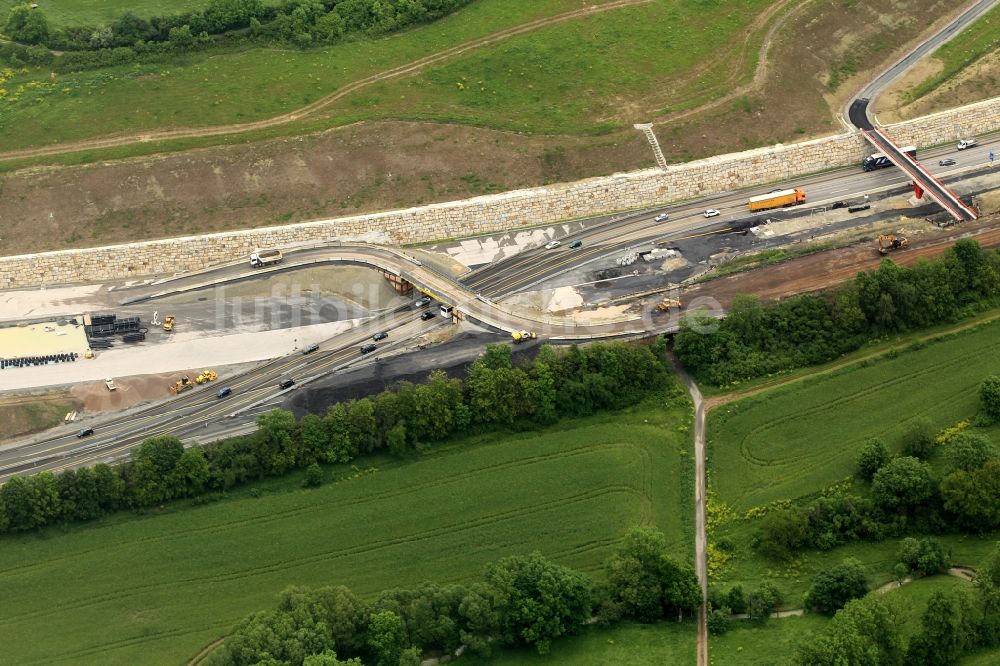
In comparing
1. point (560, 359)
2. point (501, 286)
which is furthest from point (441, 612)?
point (501, 286)

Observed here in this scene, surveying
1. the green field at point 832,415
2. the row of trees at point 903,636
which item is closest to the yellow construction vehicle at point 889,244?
the green field at point 832,415

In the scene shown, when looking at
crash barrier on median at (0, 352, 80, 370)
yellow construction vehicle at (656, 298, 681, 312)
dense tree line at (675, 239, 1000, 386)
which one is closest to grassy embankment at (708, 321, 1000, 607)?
dense tree line at (675, 239, 1000, 386)

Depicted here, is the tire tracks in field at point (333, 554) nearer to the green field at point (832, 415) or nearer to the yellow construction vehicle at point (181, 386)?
the green field at point (832, 415)

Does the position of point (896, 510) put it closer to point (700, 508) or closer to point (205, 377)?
point (700, 508)

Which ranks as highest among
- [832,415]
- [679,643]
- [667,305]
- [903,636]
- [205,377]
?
[667,305]

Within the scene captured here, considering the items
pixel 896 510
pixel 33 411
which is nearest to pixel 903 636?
pixel 896 510
